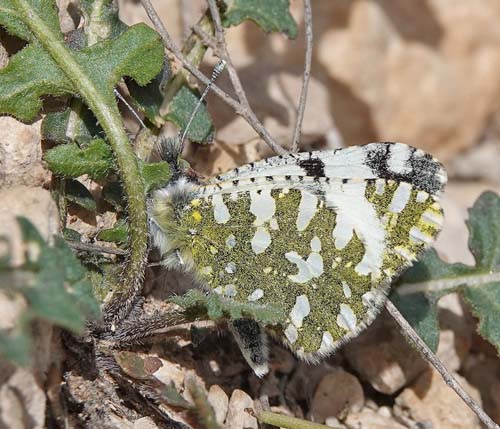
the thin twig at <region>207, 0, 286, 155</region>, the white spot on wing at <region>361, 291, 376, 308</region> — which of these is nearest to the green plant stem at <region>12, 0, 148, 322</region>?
the thin twig at <region>207, 0, 286, 155</region>

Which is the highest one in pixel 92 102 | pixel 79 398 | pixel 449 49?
pixel 449 49

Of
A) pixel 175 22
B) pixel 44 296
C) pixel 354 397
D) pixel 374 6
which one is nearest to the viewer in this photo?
pixel 44 296

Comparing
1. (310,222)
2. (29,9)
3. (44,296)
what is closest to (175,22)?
(29,9)

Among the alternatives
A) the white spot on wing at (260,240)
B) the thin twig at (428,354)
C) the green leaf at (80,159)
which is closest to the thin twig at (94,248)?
the green leaf at (80,159)

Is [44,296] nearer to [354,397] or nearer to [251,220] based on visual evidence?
[251,220]

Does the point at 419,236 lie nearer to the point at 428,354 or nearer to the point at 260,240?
the point at 428,354
